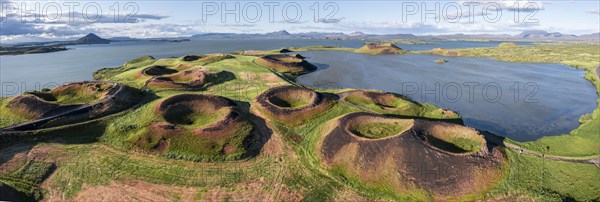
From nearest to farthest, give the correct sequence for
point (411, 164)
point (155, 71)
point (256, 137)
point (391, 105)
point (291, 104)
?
point (411, 164) < point (256, 137) < point (291, 104) < point (391, 105) < point (155, 71)

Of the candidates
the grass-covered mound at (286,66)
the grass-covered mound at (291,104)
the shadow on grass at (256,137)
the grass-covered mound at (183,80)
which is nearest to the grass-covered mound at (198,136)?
the shadow on grass at (256,137)

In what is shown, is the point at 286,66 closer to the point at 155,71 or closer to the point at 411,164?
the point at 155,71

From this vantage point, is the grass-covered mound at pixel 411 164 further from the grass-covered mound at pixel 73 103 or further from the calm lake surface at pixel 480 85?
the grass-covered mound at pixel 73 103

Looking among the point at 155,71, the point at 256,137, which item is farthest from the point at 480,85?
the point at 155,71

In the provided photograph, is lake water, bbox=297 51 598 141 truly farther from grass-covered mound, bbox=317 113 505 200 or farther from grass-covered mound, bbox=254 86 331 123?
grass-covered mound, bbox=254 86 331 123

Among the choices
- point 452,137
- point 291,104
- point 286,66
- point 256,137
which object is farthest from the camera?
point 286,66

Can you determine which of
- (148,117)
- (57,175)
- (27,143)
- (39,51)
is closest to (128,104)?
(148,117)

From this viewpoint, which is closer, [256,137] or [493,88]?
[256,137]
